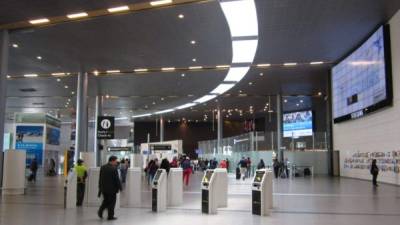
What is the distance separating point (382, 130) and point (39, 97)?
26.1 meters

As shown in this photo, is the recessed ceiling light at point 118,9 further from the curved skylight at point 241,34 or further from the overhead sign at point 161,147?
the overhead sign at point 161,147

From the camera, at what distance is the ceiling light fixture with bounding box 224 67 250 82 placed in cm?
2608

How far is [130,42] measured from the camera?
20.3m

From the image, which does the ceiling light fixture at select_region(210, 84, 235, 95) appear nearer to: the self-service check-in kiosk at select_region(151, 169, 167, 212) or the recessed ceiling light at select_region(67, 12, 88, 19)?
the recessed ceiling light at select_region(67, 12, 88, 19)

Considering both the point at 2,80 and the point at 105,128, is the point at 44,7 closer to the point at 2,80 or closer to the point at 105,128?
the point at 2,80

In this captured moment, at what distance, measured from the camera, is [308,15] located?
17250 mm

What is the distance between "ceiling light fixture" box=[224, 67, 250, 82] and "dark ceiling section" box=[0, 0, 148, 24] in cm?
1250

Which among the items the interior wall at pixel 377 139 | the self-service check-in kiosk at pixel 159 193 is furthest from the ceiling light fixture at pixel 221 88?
the self-service check-in kiosk at pixel 159 193

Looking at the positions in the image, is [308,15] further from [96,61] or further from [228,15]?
[96,61]

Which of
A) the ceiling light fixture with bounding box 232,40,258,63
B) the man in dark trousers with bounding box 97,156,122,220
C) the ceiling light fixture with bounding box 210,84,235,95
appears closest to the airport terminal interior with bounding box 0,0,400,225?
the man in dark trousers with bounding box 97,156,122,220

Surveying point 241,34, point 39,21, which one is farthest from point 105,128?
point 39,21


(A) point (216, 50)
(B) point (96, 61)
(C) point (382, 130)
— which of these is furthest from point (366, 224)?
(B) point (96, 61)

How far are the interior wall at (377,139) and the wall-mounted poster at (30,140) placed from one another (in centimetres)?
1961

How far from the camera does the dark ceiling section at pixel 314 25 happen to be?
647 inches
